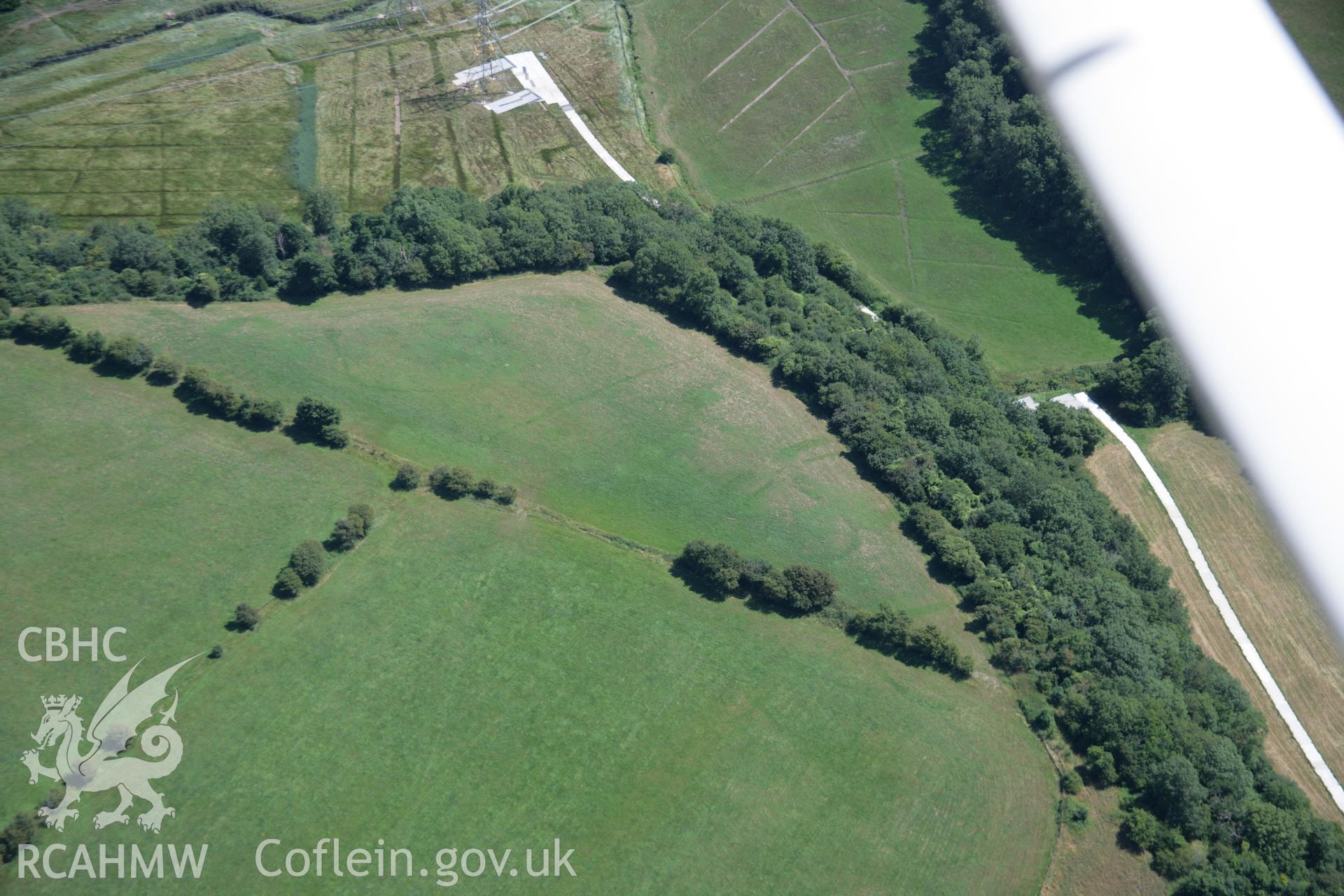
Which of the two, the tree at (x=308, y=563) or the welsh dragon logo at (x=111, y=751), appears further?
the tree at (x=308, y=563)

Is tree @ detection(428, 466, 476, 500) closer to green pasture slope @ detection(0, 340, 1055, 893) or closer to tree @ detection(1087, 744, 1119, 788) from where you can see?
green pasture slope @ detection(0, 340, 1055, 893)

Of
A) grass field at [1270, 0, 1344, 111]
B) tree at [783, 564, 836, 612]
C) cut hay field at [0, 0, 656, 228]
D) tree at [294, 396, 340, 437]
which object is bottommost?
tree at [783, 564, 836, 612]

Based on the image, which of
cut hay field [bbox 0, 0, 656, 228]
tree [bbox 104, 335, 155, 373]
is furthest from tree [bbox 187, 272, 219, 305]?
cut hay field [bbox 0, 0, 656, 228]

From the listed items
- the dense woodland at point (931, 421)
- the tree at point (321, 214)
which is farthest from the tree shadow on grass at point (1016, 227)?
the tree at point (321, 214)

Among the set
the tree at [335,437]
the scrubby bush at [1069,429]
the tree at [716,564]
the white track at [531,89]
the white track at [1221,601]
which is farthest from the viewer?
the white track at [531,89]

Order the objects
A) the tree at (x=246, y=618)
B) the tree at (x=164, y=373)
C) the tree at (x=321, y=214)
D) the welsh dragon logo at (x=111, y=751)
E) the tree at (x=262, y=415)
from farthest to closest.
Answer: the tree at (x=321, y=214), the tree at (x=164, y=373), the tree at (x=262, y=415), the tree at (x=246, y=618), the welsh dragon logo at (x=111, y=751)

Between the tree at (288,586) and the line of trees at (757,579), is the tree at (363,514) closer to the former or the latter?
the tree at (288,586)
